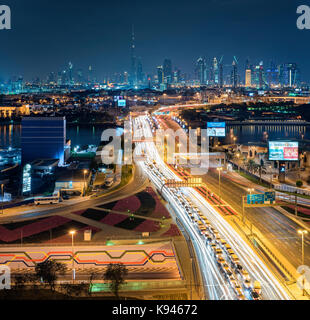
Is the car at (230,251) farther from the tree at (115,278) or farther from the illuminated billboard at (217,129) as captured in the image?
the illuminated billboard at (217,129)

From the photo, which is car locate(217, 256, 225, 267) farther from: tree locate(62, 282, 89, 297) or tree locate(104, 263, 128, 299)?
tree locate(62, 282, 89, 297)

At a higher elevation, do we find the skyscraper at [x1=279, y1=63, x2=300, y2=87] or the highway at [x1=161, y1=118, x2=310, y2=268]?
the skyscraper at [x1=279, y1=63, x2=300, y2=87]

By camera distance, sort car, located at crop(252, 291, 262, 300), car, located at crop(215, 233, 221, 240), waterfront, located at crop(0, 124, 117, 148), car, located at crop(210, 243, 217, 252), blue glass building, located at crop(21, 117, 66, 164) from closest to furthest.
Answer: car, located at crop(252, 291, 262, 300)
car, located at crop(210, 243, 217, 252)
car, located at crop(215, 233, 221, 240)
blue glass building, located at crop(21, 117, 66, 164)
waterfront, located at crop(0, 124, 117, 148)

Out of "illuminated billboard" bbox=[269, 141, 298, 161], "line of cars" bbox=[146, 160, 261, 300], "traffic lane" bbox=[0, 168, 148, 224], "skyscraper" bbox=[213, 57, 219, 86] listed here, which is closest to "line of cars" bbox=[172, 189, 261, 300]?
"line of cars" bbox=[146, 160, 261, 300]

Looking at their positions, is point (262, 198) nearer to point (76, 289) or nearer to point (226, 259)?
point (226, 259)

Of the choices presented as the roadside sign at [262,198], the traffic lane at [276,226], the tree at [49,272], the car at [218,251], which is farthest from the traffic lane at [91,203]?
the car at [218,251]

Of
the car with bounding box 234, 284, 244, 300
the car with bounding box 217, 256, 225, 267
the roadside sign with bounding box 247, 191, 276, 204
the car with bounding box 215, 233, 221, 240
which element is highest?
the roadside sign with bounding box 247, 191, 276, 204

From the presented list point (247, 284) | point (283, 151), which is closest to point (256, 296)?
point (247, 284)
